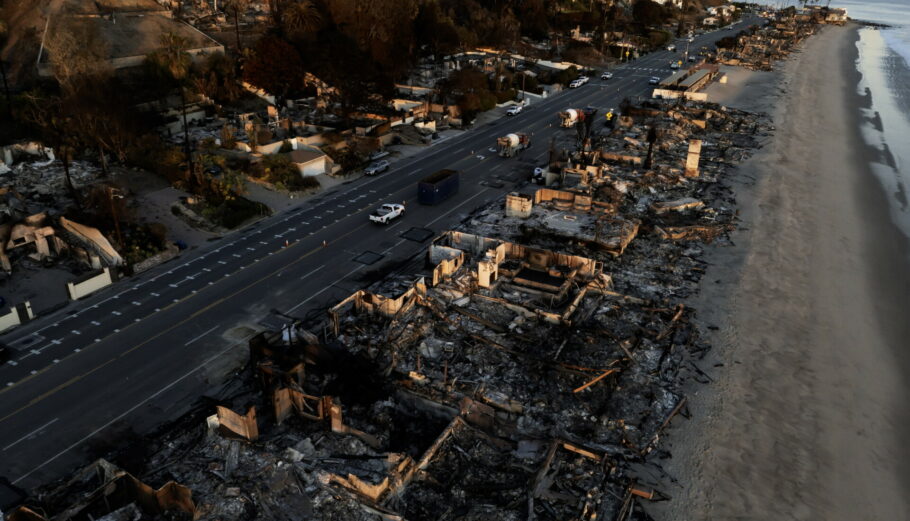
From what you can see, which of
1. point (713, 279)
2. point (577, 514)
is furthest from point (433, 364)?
point (713, 279)

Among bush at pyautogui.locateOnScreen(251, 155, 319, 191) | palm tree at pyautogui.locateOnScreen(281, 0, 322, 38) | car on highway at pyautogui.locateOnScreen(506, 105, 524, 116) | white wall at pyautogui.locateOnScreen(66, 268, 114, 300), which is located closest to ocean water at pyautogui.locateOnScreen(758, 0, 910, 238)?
car on highway at pyautogui.locateOnScreen(506, 105, 524, 116)

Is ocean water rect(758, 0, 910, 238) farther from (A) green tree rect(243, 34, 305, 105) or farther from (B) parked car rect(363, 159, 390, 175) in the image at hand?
(A) green tree rect(243, 34, 305, 105)

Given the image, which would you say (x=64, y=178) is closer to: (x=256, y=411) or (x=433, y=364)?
(x=256, y=411)

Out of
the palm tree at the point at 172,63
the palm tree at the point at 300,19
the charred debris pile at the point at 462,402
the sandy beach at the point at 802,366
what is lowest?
the sandy beach at the point at 802,366

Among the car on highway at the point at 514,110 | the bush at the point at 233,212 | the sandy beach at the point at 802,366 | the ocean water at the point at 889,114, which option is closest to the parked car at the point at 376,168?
the bush at the point at 233,212

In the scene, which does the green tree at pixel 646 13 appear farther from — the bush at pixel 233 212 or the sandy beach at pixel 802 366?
the bush at pixel 233 212

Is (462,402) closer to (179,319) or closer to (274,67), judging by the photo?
(179,319)
